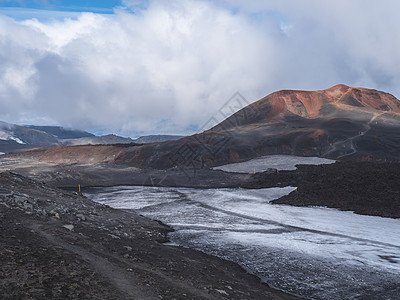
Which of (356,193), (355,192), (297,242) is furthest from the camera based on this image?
(355,192)

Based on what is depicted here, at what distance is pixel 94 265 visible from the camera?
827 centimetres

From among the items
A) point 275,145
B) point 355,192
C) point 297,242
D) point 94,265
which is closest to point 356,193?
point 355,192

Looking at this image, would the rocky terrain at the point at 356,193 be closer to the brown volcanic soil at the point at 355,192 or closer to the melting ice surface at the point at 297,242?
the brown volcanic soil at the point at 355,192

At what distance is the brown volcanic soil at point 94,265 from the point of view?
21.7ft

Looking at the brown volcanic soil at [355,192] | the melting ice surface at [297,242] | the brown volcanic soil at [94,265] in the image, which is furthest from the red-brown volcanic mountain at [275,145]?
the brown volcanic soil at [94,265]

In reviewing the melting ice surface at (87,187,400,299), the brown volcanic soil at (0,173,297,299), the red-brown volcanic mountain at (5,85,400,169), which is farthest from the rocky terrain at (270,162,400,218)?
the red-brown volcanic mountain at (5,85,400,169)

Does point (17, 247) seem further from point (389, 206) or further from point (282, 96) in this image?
point (282, 96)

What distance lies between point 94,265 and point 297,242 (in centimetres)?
1030

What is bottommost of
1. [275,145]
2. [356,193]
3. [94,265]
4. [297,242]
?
[297,242]

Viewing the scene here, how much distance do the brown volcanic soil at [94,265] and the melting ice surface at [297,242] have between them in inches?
51.1

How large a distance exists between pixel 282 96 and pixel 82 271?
12326 cm

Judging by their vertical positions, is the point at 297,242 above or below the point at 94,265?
below

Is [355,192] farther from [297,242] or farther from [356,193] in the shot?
[297,242]

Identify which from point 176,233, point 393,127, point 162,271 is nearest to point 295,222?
point 176,233
